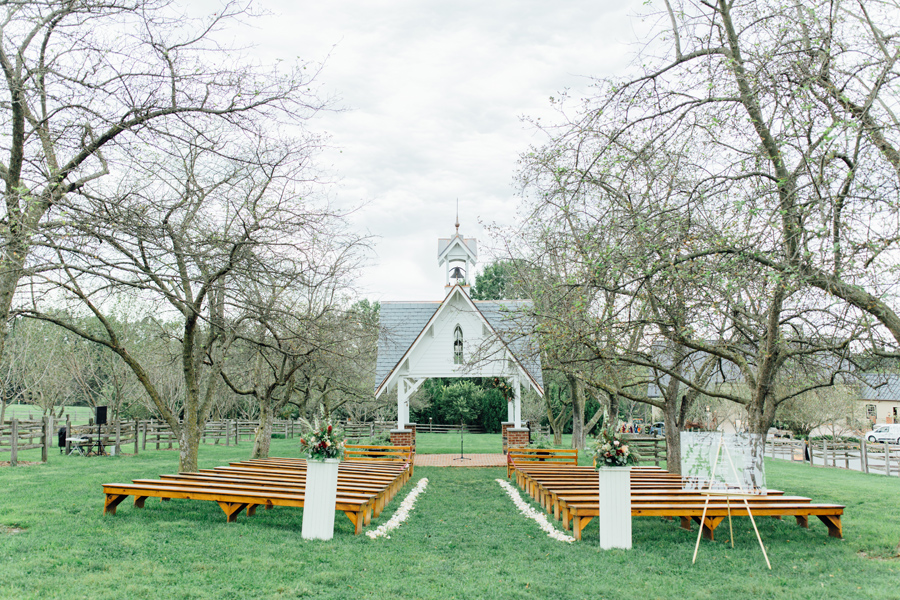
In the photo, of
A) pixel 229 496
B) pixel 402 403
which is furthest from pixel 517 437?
pixel 229 496

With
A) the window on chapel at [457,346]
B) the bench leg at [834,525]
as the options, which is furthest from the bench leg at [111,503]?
the window on chapel at [457,346]

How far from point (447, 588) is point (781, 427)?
136ft

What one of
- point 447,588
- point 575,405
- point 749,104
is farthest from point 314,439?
point 575,405

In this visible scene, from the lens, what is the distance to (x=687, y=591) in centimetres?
600

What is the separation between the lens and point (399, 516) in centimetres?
1030

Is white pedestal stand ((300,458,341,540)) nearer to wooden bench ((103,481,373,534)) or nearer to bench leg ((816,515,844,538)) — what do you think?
wooden bench ((103,481,373,534))

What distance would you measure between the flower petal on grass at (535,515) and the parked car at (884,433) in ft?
108

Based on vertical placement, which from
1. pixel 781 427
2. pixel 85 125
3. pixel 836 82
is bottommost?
pixel 781 427

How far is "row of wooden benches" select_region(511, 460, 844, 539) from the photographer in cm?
826

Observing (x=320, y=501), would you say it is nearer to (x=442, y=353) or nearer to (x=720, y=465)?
(x=720, y=465)

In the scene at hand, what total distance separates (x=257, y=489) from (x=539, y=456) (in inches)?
383

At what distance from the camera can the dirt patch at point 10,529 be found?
776cm

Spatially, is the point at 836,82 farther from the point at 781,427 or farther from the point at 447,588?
the point at 781,427

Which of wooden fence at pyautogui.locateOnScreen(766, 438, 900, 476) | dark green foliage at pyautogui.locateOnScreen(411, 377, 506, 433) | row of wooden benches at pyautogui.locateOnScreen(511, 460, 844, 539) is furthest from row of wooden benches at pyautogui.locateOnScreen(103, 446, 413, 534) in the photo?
dark green foliage at pyautogui.locateOnScreen(411, 377, 506, 433)
